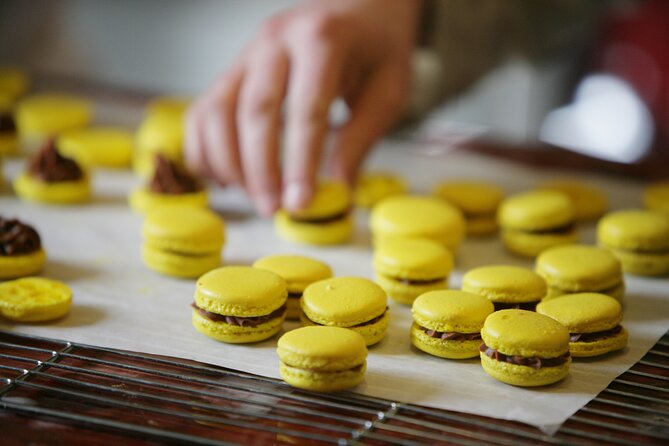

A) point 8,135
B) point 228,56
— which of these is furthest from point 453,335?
point 228,56

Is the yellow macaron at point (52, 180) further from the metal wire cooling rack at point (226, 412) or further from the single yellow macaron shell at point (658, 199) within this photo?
the single yellow macaron shell at point (658, 199)

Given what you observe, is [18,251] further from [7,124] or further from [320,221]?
[7,124]

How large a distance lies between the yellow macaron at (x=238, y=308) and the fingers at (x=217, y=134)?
1.86ft

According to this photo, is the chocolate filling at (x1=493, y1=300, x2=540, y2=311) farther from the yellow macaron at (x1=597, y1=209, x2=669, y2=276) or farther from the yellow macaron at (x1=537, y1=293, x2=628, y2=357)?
the yellow macaron at (x1=597, y1=209, x2=669, y2=276)

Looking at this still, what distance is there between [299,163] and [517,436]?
0.84 m

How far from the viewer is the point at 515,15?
242 centimetres

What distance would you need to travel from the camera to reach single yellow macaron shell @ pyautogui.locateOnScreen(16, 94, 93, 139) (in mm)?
2383

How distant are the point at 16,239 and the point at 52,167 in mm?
446

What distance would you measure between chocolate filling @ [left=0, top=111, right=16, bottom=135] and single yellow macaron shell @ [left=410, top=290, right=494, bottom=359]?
134cm

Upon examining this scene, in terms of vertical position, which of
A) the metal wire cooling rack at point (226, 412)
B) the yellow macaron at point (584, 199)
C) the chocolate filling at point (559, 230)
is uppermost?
the yellow macaron at point (584, 199)

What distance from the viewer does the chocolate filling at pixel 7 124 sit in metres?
2.21

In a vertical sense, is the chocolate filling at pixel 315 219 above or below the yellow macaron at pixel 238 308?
above

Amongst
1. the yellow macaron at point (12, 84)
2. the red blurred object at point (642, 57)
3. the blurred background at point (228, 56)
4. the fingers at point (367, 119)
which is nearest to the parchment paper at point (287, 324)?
the fingers at point (367, 119)

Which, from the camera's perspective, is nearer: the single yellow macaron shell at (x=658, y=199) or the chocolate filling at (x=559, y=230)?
the chocolate filling at (x=559, y=230)
